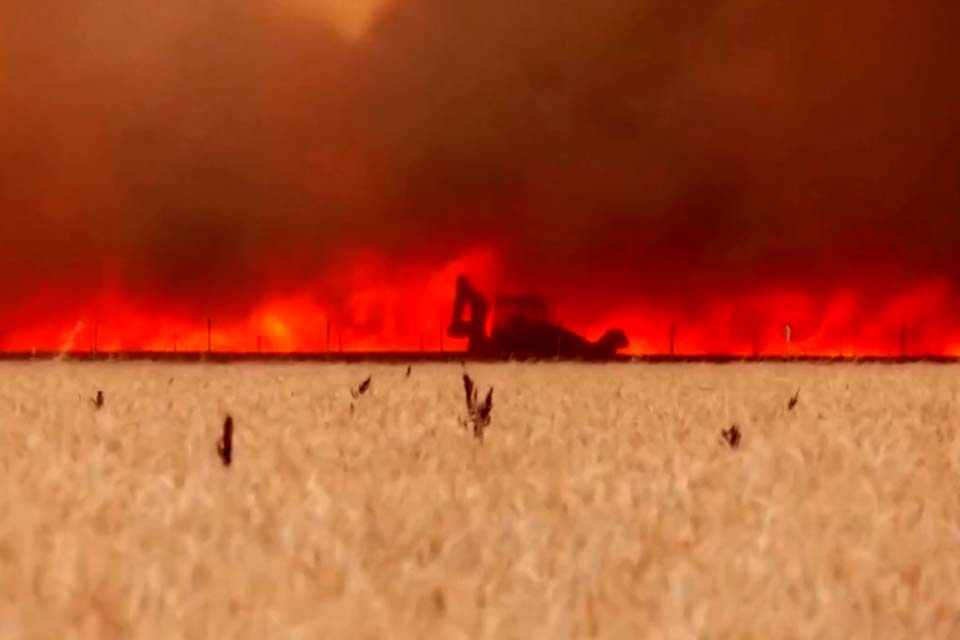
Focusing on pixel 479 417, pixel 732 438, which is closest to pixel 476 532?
pixel 732 438

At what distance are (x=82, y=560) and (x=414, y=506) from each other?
118 centimetres

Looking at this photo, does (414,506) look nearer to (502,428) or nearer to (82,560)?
(82,560)

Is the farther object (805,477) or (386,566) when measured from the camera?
(805,477)

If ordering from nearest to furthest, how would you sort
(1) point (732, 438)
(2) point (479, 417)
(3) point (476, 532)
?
(3) point (476, 532) → (1) point (732, 438) → (2) point (479, 417)

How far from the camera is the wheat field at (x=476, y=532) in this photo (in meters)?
2.88

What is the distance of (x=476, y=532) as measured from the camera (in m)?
3.89

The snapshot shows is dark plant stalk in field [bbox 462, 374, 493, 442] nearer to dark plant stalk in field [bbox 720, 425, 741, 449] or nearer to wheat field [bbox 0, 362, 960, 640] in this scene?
wheat field [bbox 0, 362, 960, 640]

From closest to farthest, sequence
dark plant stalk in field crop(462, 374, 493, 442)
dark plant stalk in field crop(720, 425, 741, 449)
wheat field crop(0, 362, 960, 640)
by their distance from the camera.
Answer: wheat field crop(0, 362, 960, 640)
dark plant stalk in field crop(720, 425, 741, 449)
dark plant stalk in field crop(462, 374, 493, 442)

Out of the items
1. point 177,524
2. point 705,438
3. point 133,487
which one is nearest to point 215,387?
point 705,438

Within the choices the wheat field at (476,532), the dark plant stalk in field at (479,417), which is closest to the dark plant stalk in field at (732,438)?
the wheat field at (476,532)

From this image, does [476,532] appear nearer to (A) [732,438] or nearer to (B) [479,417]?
(A) [732,438]

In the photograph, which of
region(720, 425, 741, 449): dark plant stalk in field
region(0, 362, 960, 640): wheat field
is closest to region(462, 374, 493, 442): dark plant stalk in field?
region(0, 362, 960, 640): wheat field

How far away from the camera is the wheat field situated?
113 inches

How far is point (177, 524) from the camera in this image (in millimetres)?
4027
